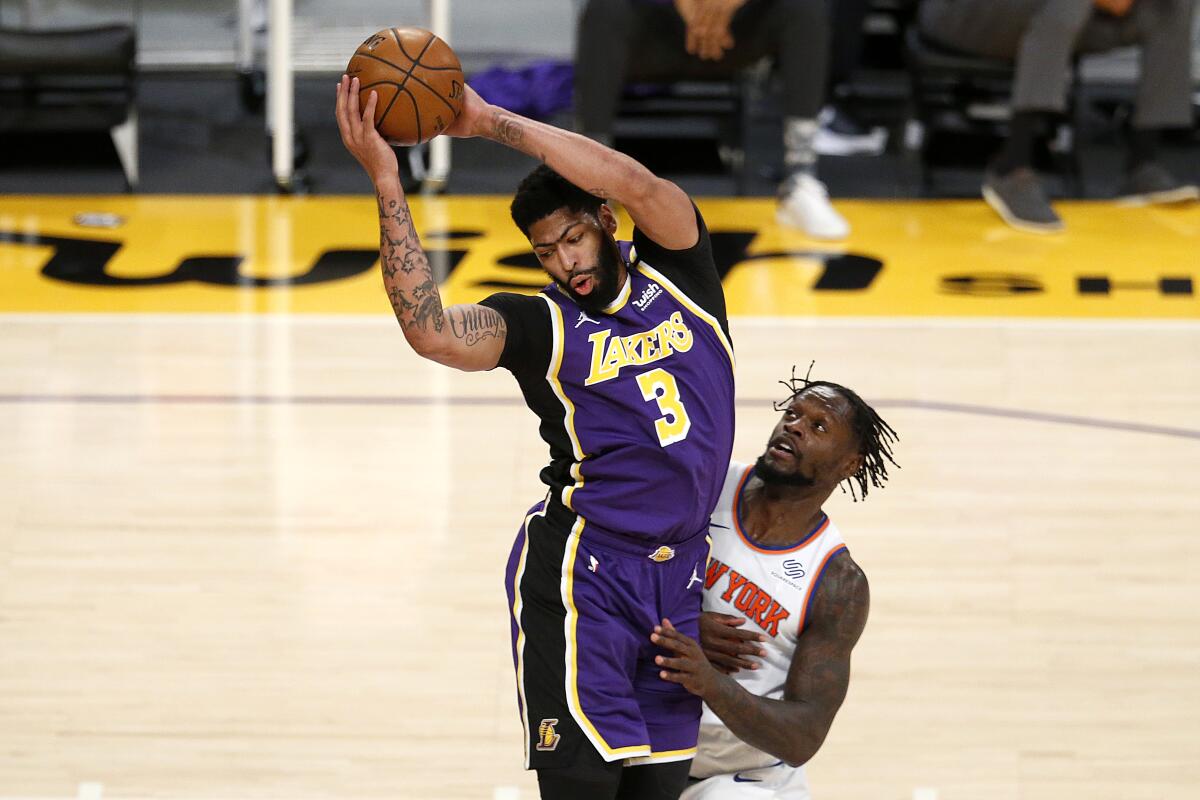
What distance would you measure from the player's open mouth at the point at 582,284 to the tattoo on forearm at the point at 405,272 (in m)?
0.30

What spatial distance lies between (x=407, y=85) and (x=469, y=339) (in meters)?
0.45

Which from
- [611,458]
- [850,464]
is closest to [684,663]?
[611,458]

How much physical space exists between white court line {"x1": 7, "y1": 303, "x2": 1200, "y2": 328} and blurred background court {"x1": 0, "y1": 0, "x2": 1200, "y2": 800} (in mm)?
20

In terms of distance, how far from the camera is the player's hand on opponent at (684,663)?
10.3ft

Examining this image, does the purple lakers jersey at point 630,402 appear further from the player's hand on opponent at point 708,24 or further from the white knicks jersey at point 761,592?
the player's hand on opponent at point 708,24

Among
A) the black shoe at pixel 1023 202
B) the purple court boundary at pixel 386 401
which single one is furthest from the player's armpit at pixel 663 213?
the black shoe at pixel 1023 202

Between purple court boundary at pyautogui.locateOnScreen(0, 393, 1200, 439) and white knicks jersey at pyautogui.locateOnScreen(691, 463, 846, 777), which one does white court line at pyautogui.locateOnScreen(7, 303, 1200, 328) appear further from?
white knicks jersey at pyautogui.locateOnScreen(691, 463, 846, 777)

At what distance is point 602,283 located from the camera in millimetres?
3203

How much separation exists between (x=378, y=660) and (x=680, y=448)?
1.76 meters

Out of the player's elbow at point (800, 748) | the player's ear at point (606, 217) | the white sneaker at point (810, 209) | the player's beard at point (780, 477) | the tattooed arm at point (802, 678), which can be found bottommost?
the white sneaker at point (810, 209)

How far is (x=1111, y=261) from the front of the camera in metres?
7.68

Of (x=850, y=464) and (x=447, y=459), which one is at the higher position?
(x=850, y=464)

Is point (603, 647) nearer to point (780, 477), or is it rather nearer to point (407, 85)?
point (780, 477)

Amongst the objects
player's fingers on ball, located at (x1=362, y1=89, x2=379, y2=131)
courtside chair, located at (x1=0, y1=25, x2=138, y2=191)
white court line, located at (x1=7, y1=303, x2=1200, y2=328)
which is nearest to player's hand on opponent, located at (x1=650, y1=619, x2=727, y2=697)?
player's fingers on ball, located at (x1=362, y1=89, x2=379, y2=131)
